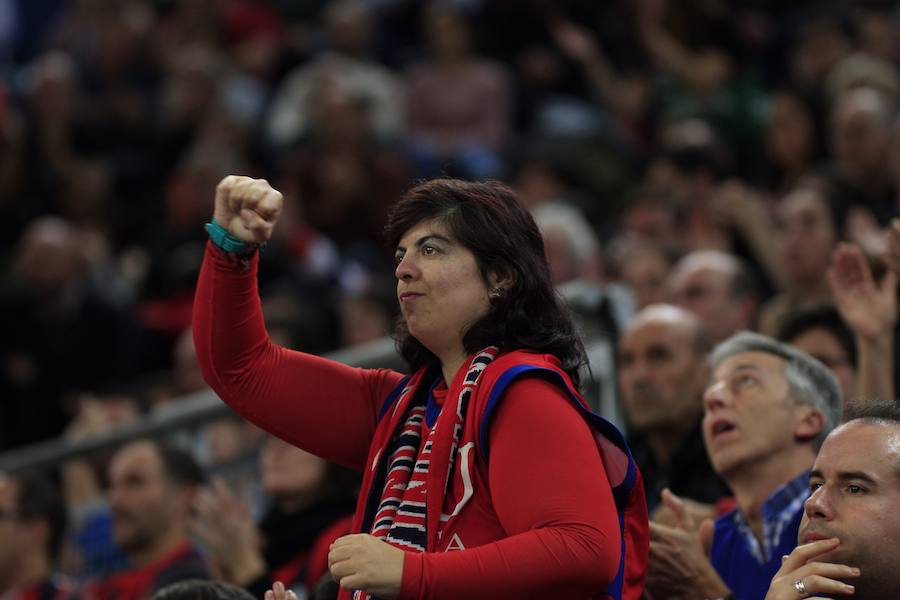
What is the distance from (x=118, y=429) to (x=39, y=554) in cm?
85

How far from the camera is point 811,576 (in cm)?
283

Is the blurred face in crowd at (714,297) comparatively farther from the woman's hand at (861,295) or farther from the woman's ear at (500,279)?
the woman's ear at (500,279)

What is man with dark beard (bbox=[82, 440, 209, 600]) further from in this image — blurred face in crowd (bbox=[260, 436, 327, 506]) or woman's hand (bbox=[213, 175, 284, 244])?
woman's hand (bbox=[213, 175, 284, 244])

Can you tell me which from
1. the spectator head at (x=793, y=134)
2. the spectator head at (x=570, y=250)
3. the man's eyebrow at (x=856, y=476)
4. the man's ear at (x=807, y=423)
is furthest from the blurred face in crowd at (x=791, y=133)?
the man's eyebrow at (x=856, y=476)

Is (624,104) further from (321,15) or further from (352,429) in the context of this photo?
(352,429)

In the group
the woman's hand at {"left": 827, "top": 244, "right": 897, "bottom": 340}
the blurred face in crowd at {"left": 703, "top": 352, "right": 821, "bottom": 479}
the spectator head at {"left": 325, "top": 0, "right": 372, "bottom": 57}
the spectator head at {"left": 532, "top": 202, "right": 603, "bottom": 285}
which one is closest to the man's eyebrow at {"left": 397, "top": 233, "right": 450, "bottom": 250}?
the blurred face in crowd at {"left": 703, "top": 352, "right": 821, "bottom": 479}

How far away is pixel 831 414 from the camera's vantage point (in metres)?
3.97

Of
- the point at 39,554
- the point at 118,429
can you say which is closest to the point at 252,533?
the point at 39,554

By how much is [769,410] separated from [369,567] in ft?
5.44

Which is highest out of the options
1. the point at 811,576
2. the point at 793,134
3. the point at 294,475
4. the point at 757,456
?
the point at 793,134

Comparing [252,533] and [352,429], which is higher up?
[352,429]

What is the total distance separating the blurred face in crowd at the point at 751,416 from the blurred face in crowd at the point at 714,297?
196cm

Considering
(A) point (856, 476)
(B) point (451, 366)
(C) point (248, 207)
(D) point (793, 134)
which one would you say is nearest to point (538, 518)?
(B) point (451, 366)

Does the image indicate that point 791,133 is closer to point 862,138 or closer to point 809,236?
point 862,138
